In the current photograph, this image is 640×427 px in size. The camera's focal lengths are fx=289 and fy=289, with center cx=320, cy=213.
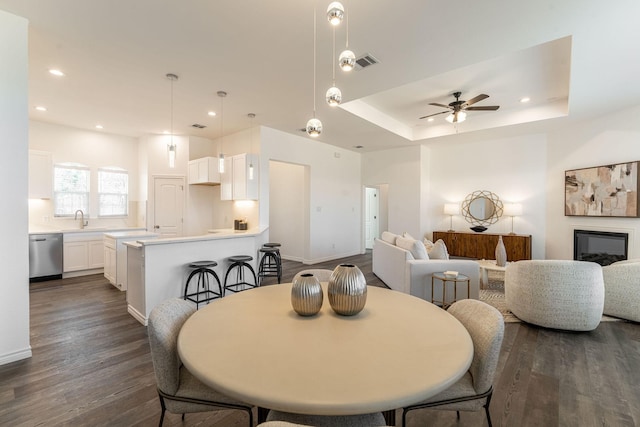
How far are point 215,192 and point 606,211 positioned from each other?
7.56 m

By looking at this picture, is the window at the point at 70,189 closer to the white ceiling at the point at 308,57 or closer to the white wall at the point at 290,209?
the white ceiling at the point at 308,57

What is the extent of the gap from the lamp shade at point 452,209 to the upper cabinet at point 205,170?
5.20 metres

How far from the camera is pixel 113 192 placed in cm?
632

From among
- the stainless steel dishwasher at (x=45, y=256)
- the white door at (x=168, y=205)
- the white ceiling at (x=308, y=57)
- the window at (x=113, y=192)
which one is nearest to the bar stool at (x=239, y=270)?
the white ceiling at (x=308, y=57)

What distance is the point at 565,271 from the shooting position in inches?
120

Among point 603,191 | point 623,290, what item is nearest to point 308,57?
point 623,290

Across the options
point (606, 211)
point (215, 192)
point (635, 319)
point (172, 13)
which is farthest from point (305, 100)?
point (606, 211)

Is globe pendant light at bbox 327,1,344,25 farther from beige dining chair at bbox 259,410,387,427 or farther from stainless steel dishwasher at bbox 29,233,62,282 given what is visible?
stainless steel dishwasher at bbox 29,233,62,282

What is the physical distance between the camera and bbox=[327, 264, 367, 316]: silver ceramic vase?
145 cm

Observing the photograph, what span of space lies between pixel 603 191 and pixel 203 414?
6.69 metres

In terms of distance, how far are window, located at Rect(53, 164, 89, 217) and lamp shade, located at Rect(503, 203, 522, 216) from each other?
885 cm

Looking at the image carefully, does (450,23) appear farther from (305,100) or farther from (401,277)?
(401,277)

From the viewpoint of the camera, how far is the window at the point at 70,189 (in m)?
5.62

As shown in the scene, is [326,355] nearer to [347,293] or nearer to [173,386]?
[347,293]
